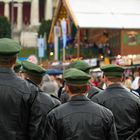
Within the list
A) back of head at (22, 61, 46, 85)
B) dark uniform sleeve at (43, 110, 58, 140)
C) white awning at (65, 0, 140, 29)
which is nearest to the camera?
dark uniform sleeve at (43, 110, 58, 140)

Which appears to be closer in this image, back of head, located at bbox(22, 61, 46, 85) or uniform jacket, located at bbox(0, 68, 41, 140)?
uniform jacket, located at bbox(0, 68, 41, 140)

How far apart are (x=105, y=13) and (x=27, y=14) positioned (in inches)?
2681

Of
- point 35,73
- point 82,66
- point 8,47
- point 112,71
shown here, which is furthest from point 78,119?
point 82,66

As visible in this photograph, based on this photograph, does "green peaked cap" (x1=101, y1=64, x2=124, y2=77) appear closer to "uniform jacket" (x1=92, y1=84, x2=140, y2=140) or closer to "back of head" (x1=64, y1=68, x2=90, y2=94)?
"uniform jacket" (x1=92, y1=84, x2=140, y2=140)

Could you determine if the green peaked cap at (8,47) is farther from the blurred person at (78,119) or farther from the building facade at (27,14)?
the building facade at (27,14)

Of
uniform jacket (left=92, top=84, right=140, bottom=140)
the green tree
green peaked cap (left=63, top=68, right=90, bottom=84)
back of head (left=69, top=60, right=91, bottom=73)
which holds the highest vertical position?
green peaked cap (left=63, top=68, right=90, bottom=84)

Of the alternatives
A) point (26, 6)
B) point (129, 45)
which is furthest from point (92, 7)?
point (26, 6)

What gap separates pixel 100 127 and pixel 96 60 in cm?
2251

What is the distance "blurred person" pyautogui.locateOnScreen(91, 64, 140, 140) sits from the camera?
270 inches

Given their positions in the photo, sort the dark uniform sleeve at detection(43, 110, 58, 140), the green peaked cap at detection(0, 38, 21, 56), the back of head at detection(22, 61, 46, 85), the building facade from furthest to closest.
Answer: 1. the building facade
2. the back of head at detection(22, 61, 46, 85)
3. the green peaked cap at detection(0, 38, 21, 56)
4. the dark uniform sleeve at detection(43, 110, 58, 140)

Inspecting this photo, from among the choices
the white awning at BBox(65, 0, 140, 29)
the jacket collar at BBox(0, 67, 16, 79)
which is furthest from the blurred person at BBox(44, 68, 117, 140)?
the white awning at BBox(65, 0, 140, 29)

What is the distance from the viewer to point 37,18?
312 feet

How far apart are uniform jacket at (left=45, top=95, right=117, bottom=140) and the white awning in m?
23.9

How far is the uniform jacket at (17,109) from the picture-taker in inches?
216
